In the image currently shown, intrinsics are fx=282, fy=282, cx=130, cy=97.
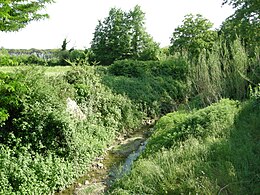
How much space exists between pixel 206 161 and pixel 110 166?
4.09 m

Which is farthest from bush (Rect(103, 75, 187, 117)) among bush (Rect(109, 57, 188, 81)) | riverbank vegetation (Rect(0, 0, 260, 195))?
bush (Rect(109, 57, 188, 81))

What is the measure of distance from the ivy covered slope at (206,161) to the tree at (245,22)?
9647mm

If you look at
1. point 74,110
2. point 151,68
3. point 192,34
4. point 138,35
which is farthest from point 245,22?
point 138,35

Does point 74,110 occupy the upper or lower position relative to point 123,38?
lower

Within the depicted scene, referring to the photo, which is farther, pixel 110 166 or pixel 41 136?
pixel 110 166

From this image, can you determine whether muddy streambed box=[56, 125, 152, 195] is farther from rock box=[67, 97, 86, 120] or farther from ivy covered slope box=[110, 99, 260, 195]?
rock box=[67, 97, 86, 120]

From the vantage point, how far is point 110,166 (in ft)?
28.2

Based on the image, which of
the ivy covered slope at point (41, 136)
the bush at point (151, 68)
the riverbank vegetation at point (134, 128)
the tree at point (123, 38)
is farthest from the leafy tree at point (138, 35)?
the ivy covered slope at point (41, 136)

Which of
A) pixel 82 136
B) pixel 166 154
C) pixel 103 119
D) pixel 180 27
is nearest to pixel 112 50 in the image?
pixel 180 27

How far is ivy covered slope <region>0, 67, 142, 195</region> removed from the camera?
633 centimetres

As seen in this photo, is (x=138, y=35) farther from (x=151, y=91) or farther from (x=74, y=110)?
(x=74, y=110)

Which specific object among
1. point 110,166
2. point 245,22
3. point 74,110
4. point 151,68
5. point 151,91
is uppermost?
point 245,22

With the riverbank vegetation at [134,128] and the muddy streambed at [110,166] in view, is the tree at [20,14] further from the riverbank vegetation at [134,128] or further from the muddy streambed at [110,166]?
the muddy streambed at [110,166]

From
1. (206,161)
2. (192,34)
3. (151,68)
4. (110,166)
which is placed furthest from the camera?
(192,34)
